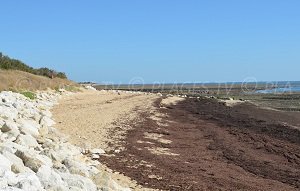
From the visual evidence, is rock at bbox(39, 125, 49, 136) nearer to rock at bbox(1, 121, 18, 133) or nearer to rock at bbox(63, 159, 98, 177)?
rock at bbox(1, 121, 18, 133)

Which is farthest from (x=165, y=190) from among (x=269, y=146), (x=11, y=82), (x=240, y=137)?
(x=11, y=82)

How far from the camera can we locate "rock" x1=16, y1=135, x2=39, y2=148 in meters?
9.18

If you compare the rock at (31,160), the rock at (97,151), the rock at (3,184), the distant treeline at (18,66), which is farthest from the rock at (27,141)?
the distant treeline at (18,66)

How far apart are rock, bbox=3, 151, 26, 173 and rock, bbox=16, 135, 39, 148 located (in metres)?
1.96

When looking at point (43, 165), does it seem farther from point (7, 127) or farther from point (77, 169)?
point (7, 127)

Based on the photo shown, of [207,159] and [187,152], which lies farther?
[187,152]

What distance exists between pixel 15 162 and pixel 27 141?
8.68 ft

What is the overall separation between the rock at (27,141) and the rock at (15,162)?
6.42 feet

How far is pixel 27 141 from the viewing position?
942 centimetres

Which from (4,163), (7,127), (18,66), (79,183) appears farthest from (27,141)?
(18,66)

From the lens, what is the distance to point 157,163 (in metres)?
10.4

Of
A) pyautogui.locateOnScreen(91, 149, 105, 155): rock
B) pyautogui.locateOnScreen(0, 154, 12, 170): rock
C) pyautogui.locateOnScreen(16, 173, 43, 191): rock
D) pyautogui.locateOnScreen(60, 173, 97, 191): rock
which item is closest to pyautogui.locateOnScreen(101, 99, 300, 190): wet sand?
pyautogui.locateOnScreen(91, 149, 105, 155): rock

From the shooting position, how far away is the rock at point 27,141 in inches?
362

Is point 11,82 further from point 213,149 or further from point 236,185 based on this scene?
point 236,185
